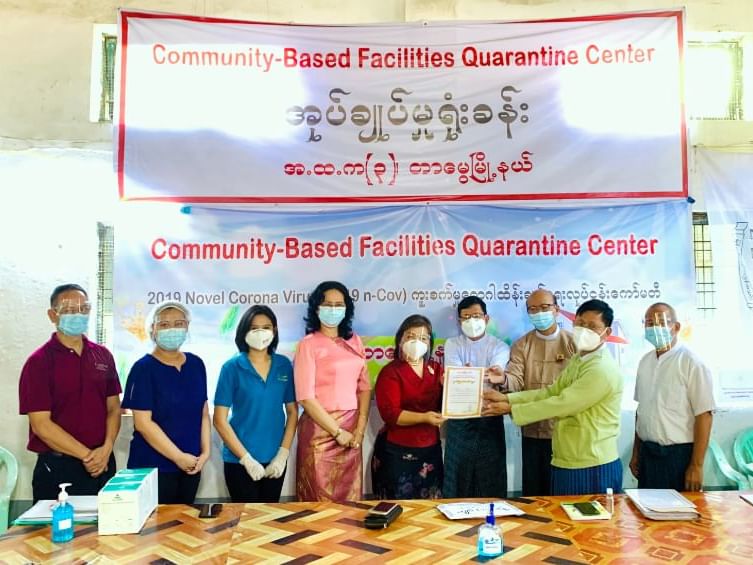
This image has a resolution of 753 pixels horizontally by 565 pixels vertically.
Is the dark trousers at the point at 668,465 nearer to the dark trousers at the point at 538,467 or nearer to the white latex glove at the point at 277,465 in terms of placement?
the dark trousers at the point at 538,467

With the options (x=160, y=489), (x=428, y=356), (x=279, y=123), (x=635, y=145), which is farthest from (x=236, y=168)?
(x=635, y=145)

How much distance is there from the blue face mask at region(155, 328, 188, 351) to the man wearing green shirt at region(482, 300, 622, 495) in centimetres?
173

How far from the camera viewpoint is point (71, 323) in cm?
316

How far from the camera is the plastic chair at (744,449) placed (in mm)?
3811

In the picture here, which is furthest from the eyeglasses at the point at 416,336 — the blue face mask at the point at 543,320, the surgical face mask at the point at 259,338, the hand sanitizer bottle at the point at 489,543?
the hand sanitizer bottle at the point at 489,543

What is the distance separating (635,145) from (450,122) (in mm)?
1092

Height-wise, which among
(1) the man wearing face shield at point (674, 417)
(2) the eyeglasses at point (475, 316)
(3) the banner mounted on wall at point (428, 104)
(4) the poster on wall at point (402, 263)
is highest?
(3) the banner mounted on wall at point (428, 104)

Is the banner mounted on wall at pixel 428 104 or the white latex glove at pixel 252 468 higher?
the banner mounted on wall at pixel 428 104

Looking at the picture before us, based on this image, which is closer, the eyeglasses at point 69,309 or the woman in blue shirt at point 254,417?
the eyeglasses at point 69,309

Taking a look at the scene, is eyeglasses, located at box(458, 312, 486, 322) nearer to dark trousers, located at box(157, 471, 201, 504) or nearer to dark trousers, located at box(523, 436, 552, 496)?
dark trousers, located at box(523, 436, 552, 496)

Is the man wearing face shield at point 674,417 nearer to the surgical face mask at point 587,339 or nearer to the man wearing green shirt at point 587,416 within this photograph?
the man wearing green shirt at point 587,416

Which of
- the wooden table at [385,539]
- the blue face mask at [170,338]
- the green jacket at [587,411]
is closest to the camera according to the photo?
the wooden table at [385,539]

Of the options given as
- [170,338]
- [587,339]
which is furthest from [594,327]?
[170,338]

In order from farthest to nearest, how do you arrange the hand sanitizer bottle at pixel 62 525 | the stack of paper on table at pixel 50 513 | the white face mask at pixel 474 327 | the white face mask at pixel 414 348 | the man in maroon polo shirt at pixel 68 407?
the white face mask at pixel 474 327 → the white face mask at pixel 414 348 → the man in maroon polo shirt at pixel 68 407 → the stack of paper on table at pixel 50 513 → the hand sanitizer bottle at pixel 62 525
